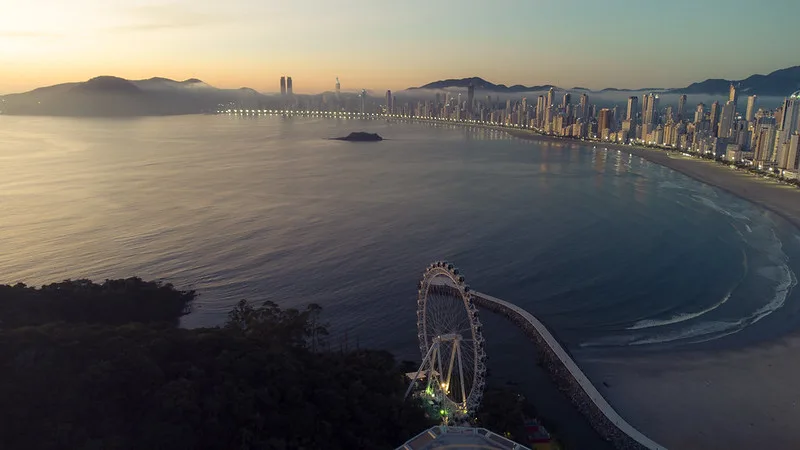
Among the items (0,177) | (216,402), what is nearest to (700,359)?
(216,402)

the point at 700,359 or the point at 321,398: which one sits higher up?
the point at 321,398

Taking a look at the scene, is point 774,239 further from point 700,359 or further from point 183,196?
point 183,196

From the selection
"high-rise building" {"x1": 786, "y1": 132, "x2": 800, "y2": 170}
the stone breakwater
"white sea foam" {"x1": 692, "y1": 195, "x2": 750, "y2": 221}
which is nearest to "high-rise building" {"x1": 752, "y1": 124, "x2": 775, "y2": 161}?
"high-rise building" {"x1": 786, "y1": 132, "x2": 800, "y2": 170}

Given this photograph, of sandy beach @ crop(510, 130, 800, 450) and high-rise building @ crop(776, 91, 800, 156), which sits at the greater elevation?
high-rise building @ crop(776, 91, 800, 156)

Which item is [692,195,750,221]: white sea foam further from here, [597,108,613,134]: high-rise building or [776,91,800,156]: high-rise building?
[597,108,613,134]: high-rise building

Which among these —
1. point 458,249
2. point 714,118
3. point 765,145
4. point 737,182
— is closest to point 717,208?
point 737,182

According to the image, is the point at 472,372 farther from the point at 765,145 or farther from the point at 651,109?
the point at 651,109
